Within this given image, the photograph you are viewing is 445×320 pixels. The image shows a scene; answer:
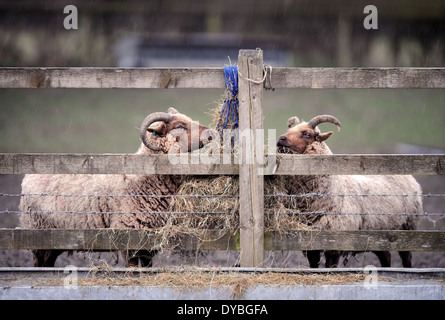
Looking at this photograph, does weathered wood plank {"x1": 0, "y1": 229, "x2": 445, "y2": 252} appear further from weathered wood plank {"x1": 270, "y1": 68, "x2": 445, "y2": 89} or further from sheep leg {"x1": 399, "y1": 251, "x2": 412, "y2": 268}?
sheep leg {"x1": 399, "y1": 251, "x2": 412, "y2": 268}

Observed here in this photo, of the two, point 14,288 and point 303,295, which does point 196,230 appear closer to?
point 303,295

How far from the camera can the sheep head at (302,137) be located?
591 centimetres

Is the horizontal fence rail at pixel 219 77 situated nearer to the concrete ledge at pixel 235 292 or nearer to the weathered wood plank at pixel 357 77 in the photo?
the weathered wood plank at pixel 357 77

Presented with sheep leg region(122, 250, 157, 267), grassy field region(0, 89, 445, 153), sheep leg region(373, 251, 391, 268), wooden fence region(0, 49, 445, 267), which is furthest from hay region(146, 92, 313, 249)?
grassy field region(0, 89, 445, 153)

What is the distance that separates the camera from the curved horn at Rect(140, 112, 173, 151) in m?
4.98

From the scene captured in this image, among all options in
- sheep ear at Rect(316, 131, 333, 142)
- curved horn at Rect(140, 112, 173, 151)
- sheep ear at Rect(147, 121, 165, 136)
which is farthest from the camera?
sheep ear at Rect(316, 131, 333, 142)

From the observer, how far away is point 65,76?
4.42 m

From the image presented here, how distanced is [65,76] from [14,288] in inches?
74.9

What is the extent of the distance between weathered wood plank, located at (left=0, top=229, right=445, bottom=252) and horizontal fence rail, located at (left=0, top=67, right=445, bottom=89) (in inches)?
52.9

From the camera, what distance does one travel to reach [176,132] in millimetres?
5520

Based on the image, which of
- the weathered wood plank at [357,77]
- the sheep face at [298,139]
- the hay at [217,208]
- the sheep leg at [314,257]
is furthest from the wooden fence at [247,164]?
the sheep leg at [314,257]

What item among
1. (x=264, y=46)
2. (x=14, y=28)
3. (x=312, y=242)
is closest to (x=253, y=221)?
(x=312, y=242)

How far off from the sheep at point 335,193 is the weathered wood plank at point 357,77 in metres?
1.31

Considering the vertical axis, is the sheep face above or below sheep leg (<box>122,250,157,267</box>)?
above
